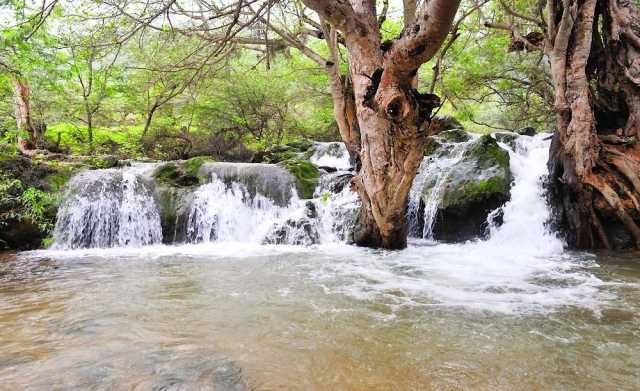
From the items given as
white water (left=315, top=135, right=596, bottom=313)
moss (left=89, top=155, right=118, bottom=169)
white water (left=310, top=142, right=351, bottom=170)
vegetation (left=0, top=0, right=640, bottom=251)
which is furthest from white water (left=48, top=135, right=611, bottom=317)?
white water (left=310, top=142, right=351, bottom=170)

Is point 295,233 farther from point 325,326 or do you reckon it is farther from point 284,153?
point 284,153

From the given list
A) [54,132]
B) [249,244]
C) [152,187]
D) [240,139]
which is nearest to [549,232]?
[249,244]

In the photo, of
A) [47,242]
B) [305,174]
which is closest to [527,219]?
[305,174]

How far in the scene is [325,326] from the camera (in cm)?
293

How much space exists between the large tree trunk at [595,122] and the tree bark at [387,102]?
3109mm

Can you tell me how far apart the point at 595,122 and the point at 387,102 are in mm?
4698

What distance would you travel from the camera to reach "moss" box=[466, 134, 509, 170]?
826 cm

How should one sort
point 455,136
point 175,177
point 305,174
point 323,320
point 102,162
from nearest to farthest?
1. point 323,320
2. point 175,177
3. point 305,174
4. point 102,162
5. point 455,136

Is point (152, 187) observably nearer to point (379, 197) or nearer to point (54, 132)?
point (379, 197)

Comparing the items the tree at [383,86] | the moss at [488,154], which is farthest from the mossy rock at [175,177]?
the moss at [488,154]

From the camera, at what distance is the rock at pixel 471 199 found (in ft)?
25.4

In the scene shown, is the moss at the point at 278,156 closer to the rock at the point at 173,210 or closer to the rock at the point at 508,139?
the rock at the point at 173,210

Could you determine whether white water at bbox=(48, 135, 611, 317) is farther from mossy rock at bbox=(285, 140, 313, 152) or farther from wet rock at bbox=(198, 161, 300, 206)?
mossy rock at bbox=(285, 140, 313, 152)

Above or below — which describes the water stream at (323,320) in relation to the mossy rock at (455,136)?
below
